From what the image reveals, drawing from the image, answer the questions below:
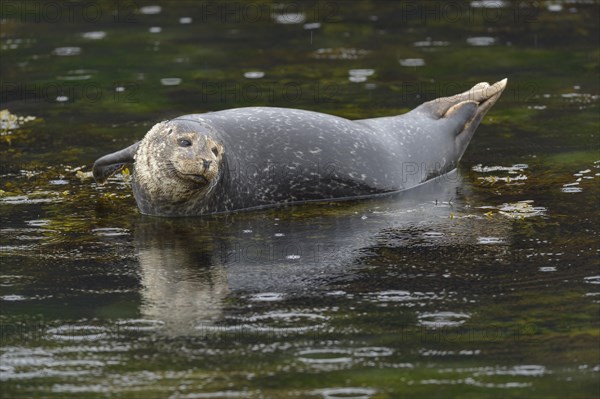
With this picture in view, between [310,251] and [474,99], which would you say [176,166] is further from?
[474,99]

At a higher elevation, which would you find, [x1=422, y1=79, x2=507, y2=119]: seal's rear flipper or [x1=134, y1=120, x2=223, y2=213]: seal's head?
[x1=422, y1=79, x2=507, y2=119]: seal's rear flipper

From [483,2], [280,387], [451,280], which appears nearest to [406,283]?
[451,280]

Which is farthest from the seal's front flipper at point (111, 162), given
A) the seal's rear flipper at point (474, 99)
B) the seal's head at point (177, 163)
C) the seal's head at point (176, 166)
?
the seal's rear flipper at point (474, 99)

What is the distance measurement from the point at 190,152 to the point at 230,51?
20.4ft

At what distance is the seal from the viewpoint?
27.7ft

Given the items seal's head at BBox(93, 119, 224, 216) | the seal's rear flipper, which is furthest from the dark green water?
the seal's rear flipper

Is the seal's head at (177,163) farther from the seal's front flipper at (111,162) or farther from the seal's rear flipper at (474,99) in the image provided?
the seal's rear flipper at (474,99)

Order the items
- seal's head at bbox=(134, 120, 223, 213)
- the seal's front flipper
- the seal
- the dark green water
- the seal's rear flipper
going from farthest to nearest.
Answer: the seal's rear flipper
the seal's front flipper
the seal
seal's head at bbox=(134, 120, 223, 213)
the dark green water

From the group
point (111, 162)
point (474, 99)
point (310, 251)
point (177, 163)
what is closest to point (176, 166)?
point (177, 163)

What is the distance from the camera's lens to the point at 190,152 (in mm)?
8312

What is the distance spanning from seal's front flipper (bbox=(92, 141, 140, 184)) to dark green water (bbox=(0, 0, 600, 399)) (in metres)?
0.21

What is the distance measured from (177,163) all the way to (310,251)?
1193 millimetres

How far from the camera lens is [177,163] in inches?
327

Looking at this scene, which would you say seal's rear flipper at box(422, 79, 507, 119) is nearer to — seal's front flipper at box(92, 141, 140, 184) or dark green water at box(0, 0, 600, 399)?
dark green water at box(0, 0, 600, 399)
